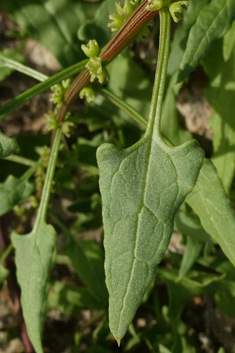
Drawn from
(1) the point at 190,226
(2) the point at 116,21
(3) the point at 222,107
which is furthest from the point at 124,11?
(1) the point at 190,226

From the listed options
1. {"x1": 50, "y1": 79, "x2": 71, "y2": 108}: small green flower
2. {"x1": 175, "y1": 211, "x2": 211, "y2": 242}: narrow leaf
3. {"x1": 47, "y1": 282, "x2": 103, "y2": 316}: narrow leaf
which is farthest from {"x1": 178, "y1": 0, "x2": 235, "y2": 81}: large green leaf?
{"x1": 47, "y1": 282, "x2": 103, "y2": 316}: narrow leaf

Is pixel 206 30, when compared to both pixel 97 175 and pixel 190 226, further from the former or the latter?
pixel 97 175

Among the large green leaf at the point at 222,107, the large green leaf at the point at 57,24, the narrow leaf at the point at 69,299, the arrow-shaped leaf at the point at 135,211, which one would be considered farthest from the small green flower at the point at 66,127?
the narrow leaf at the point at 69,299

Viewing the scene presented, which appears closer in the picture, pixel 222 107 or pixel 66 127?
pixel 66 127

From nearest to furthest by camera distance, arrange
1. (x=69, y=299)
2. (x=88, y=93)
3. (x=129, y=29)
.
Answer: (x=129, y=29) < (x=88, y=93) < (x=69, y=299)

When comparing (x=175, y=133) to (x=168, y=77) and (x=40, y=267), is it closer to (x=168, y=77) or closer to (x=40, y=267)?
(x=168, y=77)

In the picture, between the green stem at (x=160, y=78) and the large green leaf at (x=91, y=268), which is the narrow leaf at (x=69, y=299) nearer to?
the large green leaf at (x=91, y=268)
